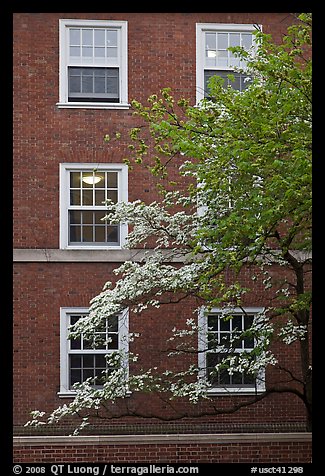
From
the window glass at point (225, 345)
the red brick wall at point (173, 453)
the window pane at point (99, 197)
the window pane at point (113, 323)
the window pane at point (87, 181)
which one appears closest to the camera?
the red brick wall at point (173, 453)

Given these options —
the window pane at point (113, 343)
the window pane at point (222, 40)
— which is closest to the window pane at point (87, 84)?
the window pane at point (222, 40)

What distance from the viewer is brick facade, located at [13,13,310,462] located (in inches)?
435

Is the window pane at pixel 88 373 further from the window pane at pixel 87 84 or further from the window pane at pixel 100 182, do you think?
Result: the window pane at pixel 87 84

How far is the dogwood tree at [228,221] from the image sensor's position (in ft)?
25.5

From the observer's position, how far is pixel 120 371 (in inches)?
385

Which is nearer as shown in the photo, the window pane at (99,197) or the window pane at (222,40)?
the window pane at (99,197)

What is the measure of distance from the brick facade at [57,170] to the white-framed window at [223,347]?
0.21m

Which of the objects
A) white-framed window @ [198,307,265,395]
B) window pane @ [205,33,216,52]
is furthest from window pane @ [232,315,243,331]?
window pane @ [205,33,216,52]

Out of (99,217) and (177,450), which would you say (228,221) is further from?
(99,217)

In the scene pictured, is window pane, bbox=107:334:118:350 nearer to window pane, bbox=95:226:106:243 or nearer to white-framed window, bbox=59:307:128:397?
white-framed window, bbox=59:307:128:397

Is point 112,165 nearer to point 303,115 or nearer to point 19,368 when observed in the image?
point 19,368

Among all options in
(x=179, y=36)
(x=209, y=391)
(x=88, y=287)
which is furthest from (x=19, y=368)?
(x=179, y=36)

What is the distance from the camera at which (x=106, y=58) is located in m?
11.4
